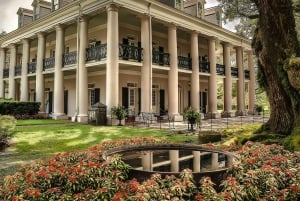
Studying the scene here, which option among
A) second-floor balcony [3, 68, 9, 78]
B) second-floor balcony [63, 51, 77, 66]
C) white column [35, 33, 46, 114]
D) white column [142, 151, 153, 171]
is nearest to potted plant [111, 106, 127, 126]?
second-floor balcony [63, 51, 77, 66]

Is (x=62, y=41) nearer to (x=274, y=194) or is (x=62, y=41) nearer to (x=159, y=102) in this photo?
(x=159, y=102)

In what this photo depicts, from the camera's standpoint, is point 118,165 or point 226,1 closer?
point 118,165

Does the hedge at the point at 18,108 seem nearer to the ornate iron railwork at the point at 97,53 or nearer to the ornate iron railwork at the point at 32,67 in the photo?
the ornate iron railwork at the point at 32,67

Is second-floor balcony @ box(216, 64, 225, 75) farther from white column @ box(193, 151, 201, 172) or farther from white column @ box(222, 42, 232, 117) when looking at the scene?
white column @ box(193, 151, 201, 172)

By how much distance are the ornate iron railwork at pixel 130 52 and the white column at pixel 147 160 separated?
1342 centimetres

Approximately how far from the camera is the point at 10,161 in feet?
26.3

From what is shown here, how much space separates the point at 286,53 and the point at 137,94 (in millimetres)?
16588

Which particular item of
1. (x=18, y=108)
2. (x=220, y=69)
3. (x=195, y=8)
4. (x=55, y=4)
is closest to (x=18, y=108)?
(x=18, y=108)

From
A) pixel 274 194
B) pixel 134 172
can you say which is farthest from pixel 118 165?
pixel 274 194

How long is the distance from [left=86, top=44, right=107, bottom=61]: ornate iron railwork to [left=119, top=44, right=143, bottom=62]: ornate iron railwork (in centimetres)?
116

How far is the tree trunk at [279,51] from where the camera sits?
883 cm

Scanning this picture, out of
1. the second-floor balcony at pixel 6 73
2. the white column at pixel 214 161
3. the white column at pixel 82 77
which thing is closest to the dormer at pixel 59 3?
the white column at pixel 82 77

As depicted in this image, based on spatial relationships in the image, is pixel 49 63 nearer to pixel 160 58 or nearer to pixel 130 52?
pixel 130 52

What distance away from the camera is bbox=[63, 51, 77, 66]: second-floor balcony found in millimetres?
21719
